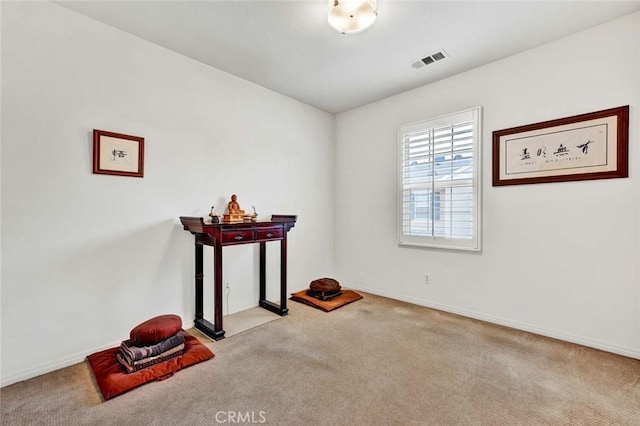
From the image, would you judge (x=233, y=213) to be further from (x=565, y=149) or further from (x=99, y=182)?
(x=565, y=149)

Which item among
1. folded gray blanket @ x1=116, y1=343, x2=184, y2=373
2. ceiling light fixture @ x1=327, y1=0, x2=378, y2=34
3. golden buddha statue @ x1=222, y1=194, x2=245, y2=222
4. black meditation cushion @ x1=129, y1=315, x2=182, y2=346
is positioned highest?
ceiling light fixture @ x1=327, y1=0, x2=378, y2=34

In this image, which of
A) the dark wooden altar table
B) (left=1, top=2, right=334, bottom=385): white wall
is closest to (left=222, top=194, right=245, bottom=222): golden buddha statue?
the dark wooden altar table

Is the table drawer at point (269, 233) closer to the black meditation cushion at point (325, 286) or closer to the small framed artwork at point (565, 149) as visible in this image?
the black meditation cushion at point (325, 286)

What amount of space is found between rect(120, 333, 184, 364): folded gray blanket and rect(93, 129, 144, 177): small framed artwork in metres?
1.39

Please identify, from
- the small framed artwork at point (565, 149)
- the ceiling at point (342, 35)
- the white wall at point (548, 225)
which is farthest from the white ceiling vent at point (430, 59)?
the small framed artwork at point (565, 149)

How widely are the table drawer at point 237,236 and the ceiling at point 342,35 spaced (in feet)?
5.72

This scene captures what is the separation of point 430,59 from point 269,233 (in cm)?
242

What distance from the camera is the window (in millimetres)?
3086

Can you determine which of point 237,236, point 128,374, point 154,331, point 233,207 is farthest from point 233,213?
point 128,374

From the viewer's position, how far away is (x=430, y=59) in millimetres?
2871

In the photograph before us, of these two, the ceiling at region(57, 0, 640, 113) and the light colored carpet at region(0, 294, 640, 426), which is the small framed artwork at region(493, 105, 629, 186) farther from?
the light colored carpet at region(0, 294, 640, 426)

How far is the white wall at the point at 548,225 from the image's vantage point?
229 cm

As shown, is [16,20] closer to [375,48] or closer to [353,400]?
[375,48]

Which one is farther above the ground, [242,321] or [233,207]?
[233,207]
